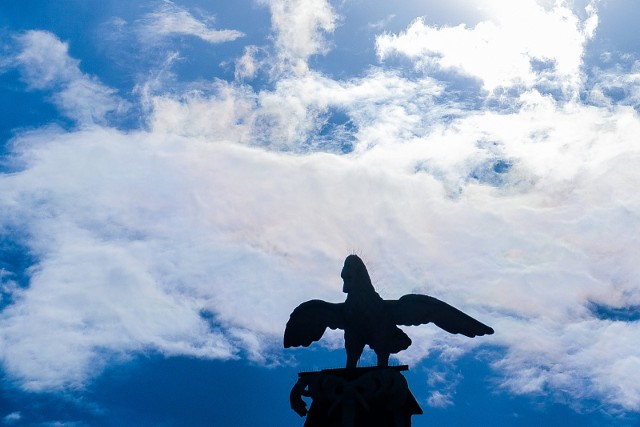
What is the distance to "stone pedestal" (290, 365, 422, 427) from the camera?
10.9 metres

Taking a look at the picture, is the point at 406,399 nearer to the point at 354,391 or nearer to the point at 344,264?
the point at 354,391

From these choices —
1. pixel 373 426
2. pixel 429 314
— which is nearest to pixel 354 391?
pixel 373 426

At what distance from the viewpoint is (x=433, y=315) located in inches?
500

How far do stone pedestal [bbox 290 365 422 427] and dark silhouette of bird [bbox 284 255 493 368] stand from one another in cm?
102

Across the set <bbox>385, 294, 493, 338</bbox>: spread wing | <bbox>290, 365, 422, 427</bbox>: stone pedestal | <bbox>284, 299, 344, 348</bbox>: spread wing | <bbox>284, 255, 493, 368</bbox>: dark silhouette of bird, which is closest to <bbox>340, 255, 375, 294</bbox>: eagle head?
<bbox>284, 255, 493, 368</bbox>: dark silhouette of bird

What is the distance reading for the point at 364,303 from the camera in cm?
1255

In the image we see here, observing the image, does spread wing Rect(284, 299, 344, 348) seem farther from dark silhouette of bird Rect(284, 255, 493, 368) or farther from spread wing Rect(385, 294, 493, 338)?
spread wing Rect(385, 294, 493, 338)

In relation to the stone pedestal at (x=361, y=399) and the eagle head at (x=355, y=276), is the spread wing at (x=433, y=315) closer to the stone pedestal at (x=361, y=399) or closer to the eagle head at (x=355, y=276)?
the eagle head at (x=355, y=276)

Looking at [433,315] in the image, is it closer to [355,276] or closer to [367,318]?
[367,318]

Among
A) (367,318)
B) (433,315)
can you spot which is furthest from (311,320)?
(433,315)

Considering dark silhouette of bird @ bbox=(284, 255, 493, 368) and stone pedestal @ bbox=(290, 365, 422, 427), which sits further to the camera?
dark silhouette of bird @ bbox=(284, 255, 493, 368)

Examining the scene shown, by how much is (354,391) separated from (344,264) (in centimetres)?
281

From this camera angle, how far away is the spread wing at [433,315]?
12.6m

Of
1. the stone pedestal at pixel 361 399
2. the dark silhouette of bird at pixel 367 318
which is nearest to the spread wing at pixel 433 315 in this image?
the dark silhouette of bird at pixel 367 318
